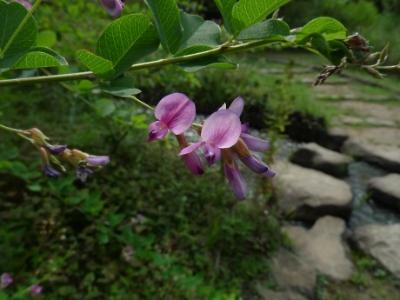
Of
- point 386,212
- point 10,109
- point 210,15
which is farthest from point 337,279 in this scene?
point 210,15

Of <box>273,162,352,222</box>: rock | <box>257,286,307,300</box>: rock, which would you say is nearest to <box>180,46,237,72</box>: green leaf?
Result: <box>257,286,307,300</box>: rock

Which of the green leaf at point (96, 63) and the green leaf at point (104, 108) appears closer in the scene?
the green leaf at point (96, 63)

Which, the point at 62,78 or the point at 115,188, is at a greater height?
the point at 62,78

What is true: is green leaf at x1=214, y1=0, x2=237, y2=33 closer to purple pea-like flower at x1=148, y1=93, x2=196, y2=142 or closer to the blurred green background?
purple pea-like flower at x1=148, y1=93, x2=196, y2=142

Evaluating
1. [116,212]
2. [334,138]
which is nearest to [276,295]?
[116,212]


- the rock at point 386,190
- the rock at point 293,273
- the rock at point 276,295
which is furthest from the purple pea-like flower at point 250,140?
the rock at point 386,190

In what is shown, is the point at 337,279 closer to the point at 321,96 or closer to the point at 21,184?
the point at 21,184

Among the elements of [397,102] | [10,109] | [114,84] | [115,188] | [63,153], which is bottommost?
[397,102]

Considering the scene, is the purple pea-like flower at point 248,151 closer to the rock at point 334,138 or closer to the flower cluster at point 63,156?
the flower cluster at point 63,156
